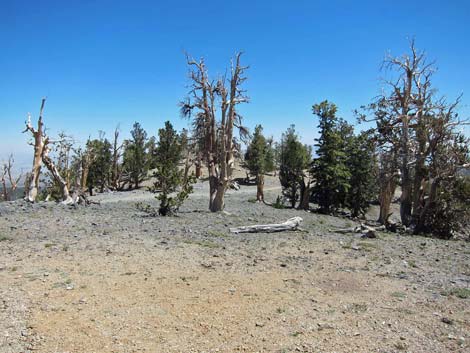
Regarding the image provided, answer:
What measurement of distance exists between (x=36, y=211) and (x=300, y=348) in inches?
513

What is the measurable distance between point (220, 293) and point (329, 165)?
17.4 meters

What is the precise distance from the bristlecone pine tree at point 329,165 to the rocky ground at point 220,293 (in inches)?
438

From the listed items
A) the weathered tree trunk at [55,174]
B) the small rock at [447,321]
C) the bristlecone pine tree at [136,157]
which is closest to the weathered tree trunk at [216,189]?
the weathered tree trunk at [55,174]

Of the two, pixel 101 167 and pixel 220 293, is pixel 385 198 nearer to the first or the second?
pixel 220 293

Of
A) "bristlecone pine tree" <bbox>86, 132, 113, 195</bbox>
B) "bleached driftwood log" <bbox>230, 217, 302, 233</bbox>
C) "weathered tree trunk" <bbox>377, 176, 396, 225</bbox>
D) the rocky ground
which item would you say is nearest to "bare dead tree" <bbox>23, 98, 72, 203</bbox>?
the rocky ground

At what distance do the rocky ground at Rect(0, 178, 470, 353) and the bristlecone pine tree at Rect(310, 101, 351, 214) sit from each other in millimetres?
11124

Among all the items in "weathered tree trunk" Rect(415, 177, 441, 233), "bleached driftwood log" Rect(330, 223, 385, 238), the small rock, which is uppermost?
"weathered tree trunk" Rect(415, 177, 441, 233)

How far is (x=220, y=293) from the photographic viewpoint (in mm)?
6988

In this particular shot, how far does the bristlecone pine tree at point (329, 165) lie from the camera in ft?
75.4

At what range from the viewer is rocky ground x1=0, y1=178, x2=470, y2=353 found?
5.27 m

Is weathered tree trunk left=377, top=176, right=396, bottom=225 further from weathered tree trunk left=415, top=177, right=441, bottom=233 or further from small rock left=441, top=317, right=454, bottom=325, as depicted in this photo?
small rock left=441, top=317, right=454, bottom=325

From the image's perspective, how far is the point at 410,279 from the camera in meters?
8.30

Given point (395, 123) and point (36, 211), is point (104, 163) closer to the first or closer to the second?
point (36, 211)

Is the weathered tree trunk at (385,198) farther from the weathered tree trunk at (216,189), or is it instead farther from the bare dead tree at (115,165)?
the bare dead tree at (115,165)
